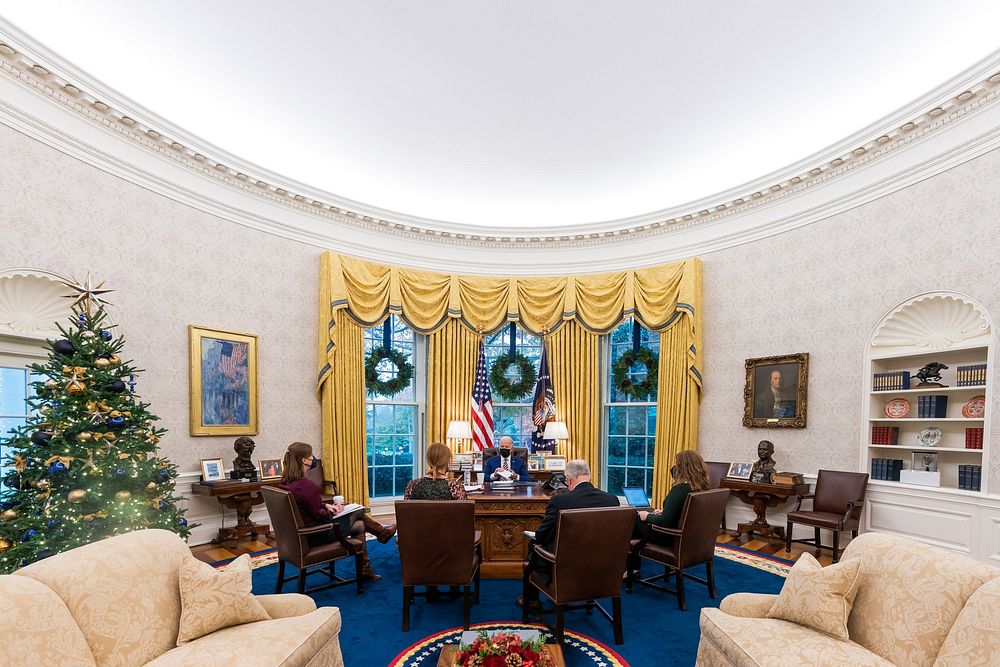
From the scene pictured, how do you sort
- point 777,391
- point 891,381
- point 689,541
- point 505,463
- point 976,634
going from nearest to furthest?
point 976,634
point 689,541
point 891,381
point 777,391
point 505,463

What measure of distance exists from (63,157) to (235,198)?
67.1 inches

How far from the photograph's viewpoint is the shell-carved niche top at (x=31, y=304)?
4.24m

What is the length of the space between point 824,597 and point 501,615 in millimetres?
2185

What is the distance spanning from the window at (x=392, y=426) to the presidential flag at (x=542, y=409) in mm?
1843

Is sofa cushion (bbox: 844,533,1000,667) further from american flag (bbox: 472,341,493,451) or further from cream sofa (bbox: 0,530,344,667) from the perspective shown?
american flag (bbox: 472,341,493,451)

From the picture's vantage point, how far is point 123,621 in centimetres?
225

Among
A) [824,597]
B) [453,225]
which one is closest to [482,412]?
[453,225]

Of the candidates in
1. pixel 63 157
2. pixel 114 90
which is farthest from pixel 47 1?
pixel 63 157

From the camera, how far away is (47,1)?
3.81m

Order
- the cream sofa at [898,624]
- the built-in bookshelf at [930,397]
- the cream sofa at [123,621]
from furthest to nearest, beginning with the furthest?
the built-in bookshelf at [930,397] < the cream sofa at [898,624] < the cream sofa at [123,621]

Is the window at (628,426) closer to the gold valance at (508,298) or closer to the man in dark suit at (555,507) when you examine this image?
the gold valance at (508,298)

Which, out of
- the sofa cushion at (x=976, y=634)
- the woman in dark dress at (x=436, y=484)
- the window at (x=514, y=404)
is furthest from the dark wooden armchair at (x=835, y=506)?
the window at (x=514, y=404)

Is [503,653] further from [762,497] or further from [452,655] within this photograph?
[762,497]

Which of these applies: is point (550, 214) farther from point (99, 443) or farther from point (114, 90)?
point (99, 443)
